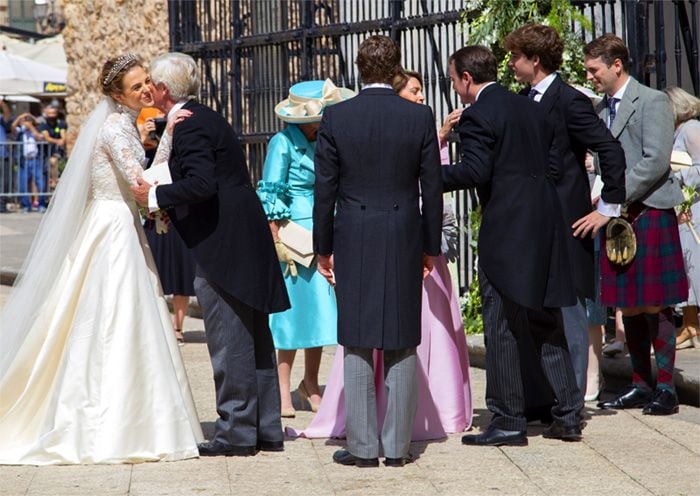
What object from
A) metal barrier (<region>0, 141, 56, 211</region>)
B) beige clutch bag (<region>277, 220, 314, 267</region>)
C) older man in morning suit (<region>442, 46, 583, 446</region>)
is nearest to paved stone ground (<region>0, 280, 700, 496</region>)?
older man in morning suit (<region>442, 46, 583, 446</region>)

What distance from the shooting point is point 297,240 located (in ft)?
25.1

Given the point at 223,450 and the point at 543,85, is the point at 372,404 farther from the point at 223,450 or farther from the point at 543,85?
the point at 543,85

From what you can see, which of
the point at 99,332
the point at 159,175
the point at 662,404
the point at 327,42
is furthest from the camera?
the point at 327,42

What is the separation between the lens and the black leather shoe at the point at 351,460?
630 centimetres

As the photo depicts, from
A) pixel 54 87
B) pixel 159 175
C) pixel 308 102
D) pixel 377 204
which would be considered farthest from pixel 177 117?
pixel 54 87

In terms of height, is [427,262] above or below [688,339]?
above

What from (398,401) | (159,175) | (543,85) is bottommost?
(398,401)

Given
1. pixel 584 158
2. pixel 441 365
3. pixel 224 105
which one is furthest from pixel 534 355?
pixel 224 105

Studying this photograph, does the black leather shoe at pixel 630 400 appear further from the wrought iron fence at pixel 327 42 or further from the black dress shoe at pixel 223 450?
the wrought iron fence at pixel 327 42

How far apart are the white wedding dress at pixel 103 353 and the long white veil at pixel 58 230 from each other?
0.04 feet

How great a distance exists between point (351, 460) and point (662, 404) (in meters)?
1.95

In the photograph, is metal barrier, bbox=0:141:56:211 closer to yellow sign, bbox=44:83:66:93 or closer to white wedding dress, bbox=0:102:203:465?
yellow sign, bbox=44:83:66:93

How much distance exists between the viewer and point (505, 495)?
573cm

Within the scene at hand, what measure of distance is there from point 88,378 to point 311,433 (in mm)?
1184
